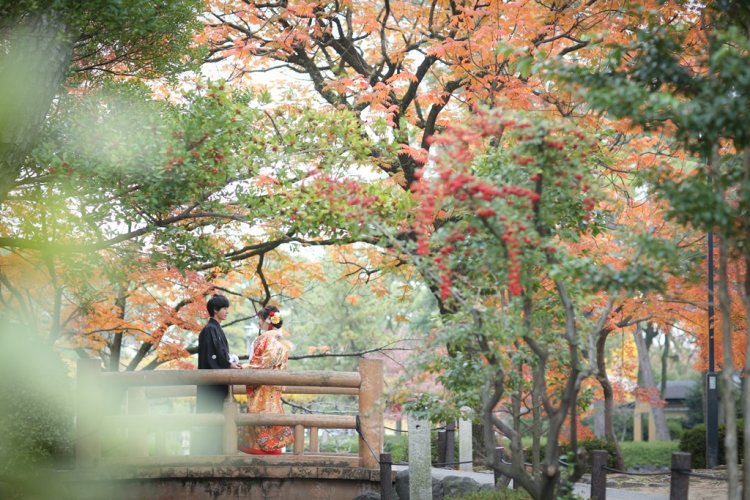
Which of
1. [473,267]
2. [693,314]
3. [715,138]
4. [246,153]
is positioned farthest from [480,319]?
[693,314]

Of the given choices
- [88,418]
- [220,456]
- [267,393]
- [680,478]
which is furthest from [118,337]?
[680,478]

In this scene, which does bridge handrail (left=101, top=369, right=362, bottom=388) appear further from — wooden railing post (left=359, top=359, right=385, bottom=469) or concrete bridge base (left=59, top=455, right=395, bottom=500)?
concrete bridge base (left=59, top=455, right=395, bottom=500)

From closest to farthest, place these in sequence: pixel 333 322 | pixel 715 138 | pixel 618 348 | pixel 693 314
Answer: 1. pixel 715 138
2. pixel 693 314
3. pixel 333 322
4. pixel 618 348

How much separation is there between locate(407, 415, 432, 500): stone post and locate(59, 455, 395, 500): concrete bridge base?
16.5 inches

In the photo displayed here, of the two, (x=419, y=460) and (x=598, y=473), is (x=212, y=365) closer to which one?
(x=419, y=460)

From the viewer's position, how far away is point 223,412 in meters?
9.40

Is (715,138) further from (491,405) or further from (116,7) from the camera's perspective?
(116,7)

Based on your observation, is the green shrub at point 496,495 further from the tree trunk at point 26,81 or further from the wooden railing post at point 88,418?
the tree trunk at point 26,81

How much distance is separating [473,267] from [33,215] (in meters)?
6.73

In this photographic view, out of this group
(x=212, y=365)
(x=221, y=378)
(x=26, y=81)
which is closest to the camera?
(x=26, y=81)

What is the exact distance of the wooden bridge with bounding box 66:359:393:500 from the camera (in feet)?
30.2

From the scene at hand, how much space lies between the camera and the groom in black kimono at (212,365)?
9953 millimetres

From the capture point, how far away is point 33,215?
35.9ft

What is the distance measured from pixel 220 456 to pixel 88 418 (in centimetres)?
148
